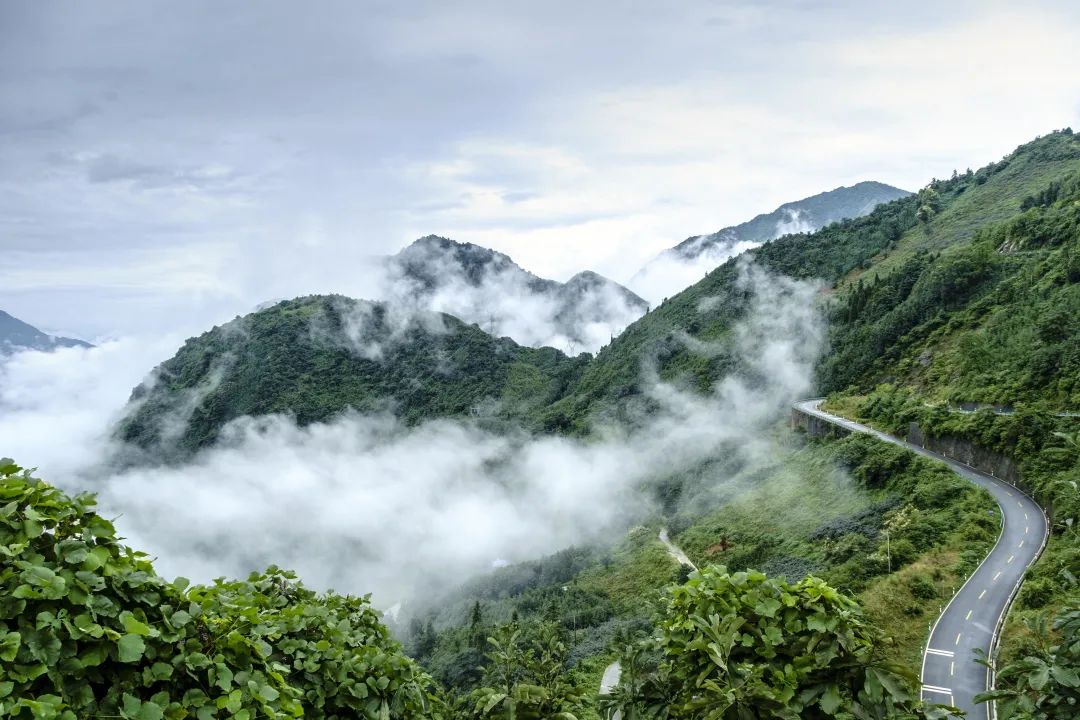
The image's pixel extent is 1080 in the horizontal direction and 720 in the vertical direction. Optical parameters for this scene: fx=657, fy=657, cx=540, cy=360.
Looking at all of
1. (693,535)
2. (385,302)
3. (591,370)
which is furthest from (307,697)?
(385,302)

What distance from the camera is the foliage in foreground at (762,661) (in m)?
6.75

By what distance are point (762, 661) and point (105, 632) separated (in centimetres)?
686

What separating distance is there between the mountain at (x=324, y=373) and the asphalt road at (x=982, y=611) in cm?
12530

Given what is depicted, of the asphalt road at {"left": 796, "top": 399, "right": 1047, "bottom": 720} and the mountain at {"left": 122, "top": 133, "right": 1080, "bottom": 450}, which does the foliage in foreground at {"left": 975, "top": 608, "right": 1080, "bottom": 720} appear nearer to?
the asphalt road at {"left": 796, "top": 399, "right": 1047, "bottom": 720}

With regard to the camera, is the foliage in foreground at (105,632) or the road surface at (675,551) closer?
the foliage in foreground at (105,632)

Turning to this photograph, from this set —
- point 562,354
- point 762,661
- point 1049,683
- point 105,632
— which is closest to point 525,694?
point 762,661

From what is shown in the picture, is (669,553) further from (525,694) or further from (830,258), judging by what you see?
(830,258)

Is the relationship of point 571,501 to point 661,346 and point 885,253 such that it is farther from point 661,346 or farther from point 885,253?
point 885,253

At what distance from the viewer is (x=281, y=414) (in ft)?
557

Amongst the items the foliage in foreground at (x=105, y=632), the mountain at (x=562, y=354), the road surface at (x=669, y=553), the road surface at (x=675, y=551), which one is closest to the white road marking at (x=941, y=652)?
the road surface at (x=669, y=553)

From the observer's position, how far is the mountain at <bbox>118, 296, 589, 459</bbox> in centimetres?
16912

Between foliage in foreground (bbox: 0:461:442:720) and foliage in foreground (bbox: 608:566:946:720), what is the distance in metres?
3.63

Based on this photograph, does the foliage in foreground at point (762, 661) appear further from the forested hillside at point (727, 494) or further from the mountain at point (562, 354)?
the mountain at point (562, 354)

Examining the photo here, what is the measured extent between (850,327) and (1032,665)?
9562 cm
